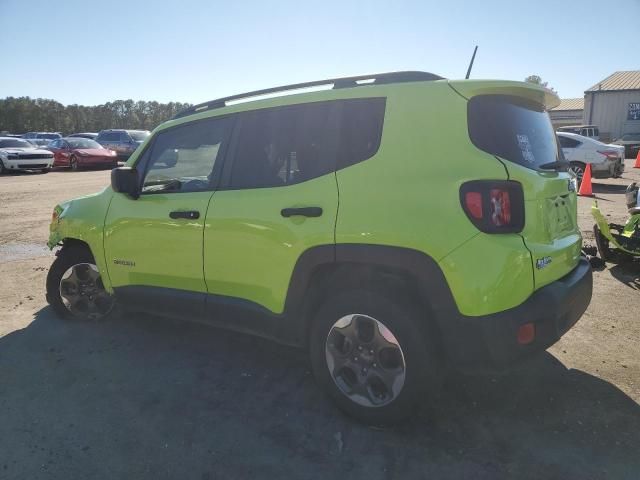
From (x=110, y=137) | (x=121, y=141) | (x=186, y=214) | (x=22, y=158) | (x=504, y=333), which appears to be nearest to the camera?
(x=504, y=333)

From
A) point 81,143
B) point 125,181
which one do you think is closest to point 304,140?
point 125,181

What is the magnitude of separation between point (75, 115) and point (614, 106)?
Answer: 215ft

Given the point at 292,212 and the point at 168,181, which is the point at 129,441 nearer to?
the point at 292,212

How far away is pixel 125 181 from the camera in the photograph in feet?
11.8

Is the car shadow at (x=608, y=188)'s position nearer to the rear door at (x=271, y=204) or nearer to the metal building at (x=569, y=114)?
the rear door at (x=271, y=204)

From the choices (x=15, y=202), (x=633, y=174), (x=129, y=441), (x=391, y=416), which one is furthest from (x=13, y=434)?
(x=633, y=174)

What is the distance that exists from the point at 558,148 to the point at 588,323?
5.88 ft

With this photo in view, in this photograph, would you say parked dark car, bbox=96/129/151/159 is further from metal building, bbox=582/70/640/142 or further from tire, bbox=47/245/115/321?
metal building, bbox=582/70/640/142

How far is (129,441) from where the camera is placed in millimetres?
2590

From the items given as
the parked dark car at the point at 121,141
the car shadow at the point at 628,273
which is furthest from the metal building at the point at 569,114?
the car shadow at the point at 628,273

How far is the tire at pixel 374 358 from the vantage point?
2.43 m

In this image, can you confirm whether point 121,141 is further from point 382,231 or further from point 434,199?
point 434,199

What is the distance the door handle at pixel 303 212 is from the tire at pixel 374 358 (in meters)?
0.49

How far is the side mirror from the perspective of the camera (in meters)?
3.58
